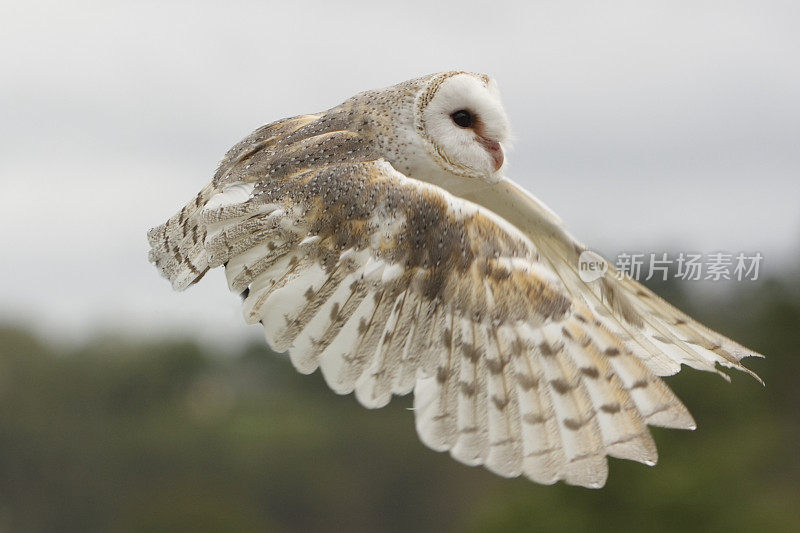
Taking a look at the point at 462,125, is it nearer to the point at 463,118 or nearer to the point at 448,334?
the point at 463,118

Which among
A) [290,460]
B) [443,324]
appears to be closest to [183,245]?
[443,324]

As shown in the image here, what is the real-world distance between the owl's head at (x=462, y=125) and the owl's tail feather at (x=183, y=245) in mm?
520

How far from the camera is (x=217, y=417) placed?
74.8 ft

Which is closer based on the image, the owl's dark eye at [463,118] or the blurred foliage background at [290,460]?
the owl's dark eye at [463,118]

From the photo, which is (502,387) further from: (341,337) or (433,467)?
(433,467)

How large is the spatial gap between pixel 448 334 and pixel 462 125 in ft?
1.88

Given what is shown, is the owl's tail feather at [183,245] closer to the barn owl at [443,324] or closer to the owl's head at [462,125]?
the barn owl at [443,324]

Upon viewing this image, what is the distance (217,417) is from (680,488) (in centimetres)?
1050

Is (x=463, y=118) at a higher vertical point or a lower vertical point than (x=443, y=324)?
higher

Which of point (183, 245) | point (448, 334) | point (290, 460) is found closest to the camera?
point (448, 334)

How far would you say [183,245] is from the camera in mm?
2264

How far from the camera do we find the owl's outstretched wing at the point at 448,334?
1.93 m

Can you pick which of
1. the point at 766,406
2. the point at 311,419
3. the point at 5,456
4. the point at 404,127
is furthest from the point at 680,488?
the point at 404,127

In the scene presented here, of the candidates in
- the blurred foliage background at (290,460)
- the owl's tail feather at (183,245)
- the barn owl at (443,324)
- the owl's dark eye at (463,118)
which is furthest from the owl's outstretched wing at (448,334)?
the blurred foliage background at (290,460)
